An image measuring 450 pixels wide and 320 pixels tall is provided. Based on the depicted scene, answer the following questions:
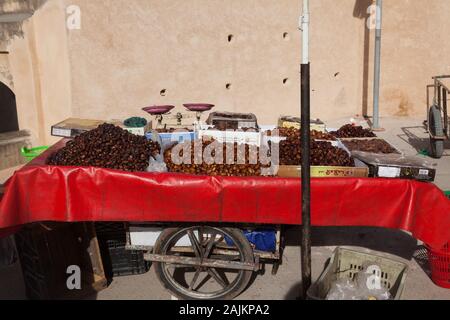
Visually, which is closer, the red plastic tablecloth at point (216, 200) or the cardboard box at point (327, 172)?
the red plastic tablecloth at point (216, 200)

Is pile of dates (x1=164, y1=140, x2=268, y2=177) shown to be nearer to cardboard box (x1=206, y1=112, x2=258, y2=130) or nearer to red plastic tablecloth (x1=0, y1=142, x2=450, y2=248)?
red plastic tablecloth (x1=0, y1=142, x2=450, y2=248)

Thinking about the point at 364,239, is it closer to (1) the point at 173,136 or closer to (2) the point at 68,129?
(1) the point at 173,136

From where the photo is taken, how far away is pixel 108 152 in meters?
4.10

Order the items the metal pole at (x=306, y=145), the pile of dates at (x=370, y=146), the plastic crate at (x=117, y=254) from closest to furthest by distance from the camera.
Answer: the metal pole at (x=306, y=145) < the plastic crate at (x=117, y=254) < the pile of dates at (x=370, y=146)

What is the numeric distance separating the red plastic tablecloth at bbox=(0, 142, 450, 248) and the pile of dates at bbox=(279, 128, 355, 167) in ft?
1.67

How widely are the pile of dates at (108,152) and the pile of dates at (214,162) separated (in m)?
0.24

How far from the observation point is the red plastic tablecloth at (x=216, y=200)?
11.9ft

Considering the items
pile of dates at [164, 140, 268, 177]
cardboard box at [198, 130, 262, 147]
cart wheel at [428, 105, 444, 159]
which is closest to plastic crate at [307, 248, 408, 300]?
pile of dates at [164, 140, 268, 177]

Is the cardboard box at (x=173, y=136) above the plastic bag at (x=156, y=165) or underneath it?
above

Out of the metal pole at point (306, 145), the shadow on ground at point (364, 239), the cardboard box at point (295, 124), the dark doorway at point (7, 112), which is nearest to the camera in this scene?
the metal pole at point (306, 145)

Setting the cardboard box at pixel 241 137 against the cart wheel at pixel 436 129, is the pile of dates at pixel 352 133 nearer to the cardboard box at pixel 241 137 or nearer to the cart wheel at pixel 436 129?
the cardboard box at pixel 241 137

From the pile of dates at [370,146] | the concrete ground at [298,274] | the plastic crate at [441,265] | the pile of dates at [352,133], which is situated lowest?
the concrete ground at [298,274]

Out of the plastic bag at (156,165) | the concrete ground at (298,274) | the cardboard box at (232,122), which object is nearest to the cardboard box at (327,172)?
the concrete ground at (298,274)
